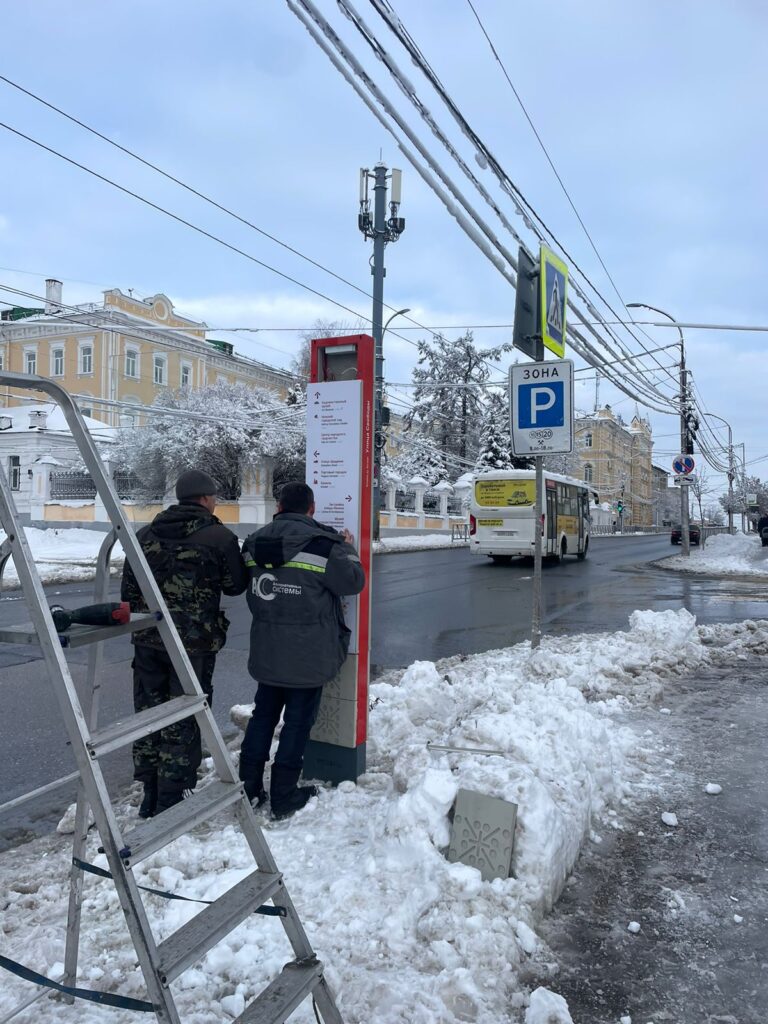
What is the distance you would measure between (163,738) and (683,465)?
23335mm

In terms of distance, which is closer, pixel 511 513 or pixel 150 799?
pixel 150 799

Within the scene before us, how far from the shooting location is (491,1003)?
2.53 m

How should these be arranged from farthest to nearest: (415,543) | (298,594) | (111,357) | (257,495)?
1. (111,357)
2. (415,543)
3. (257,495)
4. (298,594)

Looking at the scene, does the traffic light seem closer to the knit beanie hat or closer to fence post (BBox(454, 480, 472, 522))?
fence post (BBox(454, 480, 472, 522))

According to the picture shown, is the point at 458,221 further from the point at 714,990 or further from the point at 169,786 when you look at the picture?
the point at 714,990

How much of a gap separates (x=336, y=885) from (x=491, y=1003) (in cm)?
79

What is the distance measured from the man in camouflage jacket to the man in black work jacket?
18 centimetres

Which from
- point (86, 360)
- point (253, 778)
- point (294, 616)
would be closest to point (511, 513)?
point (253, 778)

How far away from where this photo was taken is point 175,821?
2.20 meters

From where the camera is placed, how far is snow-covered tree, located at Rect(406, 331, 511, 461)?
53000 mm

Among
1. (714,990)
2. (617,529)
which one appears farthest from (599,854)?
(617,529)

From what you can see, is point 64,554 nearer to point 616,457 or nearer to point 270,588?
point 270,588

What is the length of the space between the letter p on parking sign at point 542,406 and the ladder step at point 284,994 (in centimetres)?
537

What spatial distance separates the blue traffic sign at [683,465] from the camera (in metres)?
24.4
